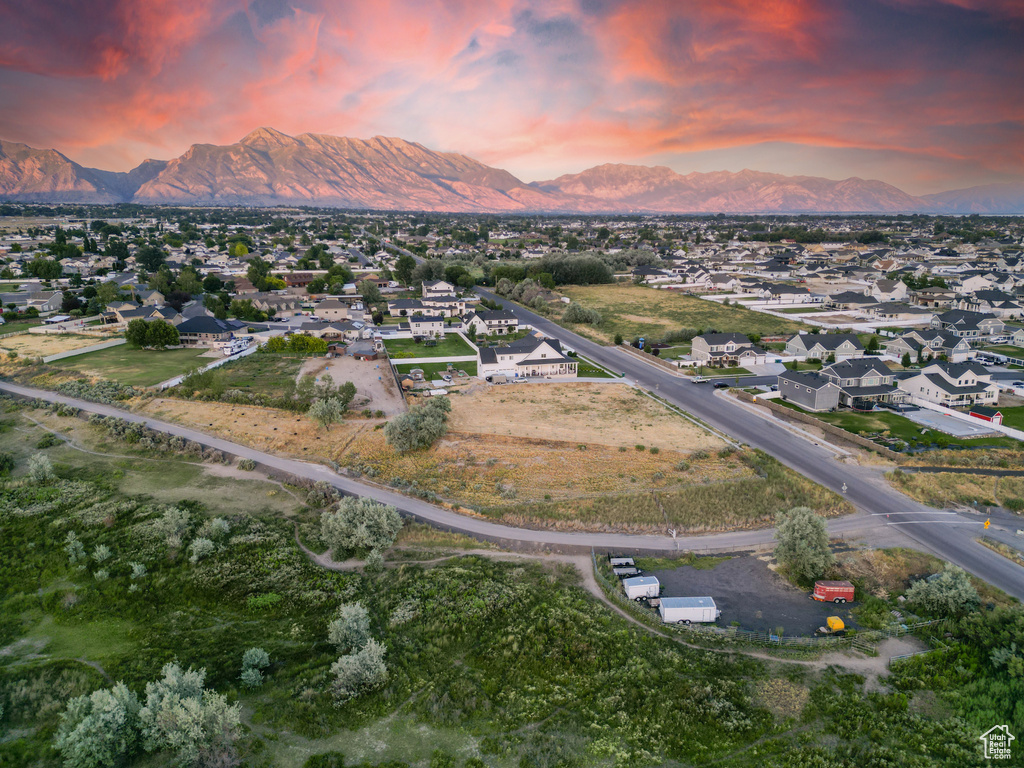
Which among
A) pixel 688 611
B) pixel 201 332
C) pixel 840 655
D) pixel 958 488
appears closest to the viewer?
pixel 840 655

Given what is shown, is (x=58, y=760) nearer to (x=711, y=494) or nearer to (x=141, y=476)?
(x=141, y=476)

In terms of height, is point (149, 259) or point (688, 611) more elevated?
point (149, 259)

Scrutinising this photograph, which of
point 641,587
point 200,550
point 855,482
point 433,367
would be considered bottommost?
point 200,550

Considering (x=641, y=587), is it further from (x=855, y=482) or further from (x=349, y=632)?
(x=855, y=482)

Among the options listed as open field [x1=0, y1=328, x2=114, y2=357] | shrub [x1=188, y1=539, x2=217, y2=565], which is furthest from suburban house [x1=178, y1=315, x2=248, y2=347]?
shrub [x1=188, y1=539, x2=217, y2=565]

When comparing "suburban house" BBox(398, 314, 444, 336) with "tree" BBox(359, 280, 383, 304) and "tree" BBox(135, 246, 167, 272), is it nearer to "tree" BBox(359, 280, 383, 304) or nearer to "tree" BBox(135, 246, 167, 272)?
"tree" BBox(359, 280, 383, 304)

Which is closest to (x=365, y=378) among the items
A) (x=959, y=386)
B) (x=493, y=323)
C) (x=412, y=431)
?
(x=412, y=431)

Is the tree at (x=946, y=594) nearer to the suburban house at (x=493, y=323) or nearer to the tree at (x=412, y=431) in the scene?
the tree at (x=412, y=431)
